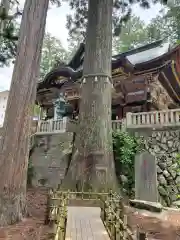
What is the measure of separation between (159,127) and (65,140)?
4616 millimetres

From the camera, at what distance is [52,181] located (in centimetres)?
980

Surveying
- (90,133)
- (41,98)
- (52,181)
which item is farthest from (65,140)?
(41,98)

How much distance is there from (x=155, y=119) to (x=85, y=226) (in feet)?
21.9

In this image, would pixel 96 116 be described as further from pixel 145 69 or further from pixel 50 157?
pixel 145 69

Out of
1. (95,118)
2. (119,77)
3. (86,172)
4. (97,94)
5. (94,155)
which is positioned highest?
(119,77)

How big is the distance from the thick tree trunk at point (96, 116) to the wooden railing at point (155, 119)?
240 cm

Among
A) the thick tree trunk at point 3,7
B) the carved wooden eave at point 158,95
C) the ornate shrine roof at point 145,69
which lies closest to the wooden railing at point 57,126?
the ornate shrine roof at point 145,69

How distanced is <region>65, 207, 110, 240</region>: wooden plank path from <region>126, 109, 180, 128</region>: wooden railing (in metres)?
5.31

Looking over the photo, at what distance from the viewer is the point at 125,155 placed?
8.55m

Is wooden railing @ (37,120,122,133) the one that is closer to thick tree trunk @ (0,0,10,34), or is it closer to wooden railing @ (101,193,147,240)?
thick tree trunk @ (0,0,10,34)

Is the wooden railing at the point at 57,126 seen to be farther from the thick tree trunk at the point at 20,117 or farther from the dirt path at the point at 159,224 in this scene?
the thick tree trunk at the point at 20,117

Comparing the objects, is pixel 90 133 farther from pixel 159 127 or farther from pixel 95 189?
pixel 159 127

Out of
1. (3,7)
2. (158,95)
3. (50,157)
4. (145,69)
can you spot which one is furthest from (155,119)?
(3,7)

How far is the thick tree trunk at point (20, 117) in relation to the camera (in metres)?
4.62
